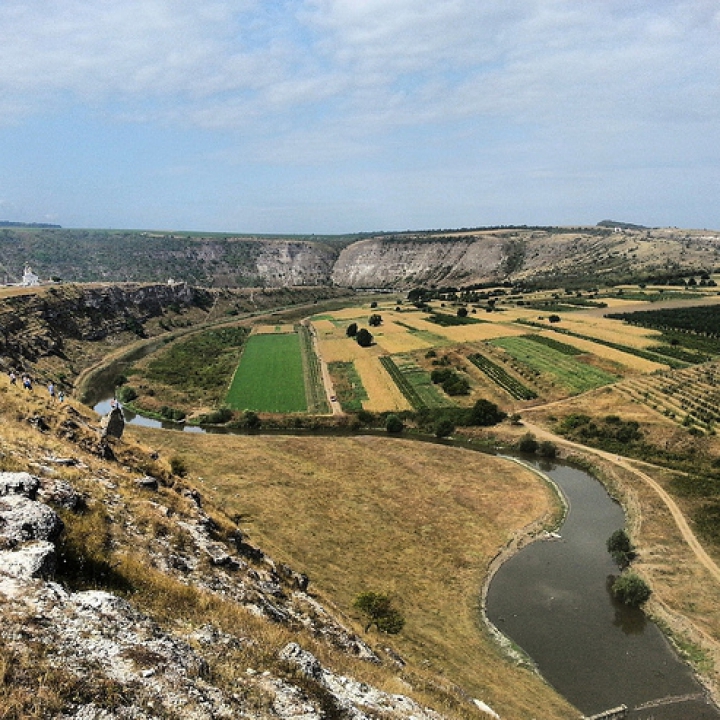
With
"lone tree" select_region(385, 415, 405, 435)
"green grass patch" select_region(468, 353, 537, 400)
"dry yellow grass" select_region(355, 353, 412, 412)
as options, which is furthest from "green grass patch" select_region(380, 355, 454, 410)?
"green grass patch" select_region(468, 353, 537, 400)

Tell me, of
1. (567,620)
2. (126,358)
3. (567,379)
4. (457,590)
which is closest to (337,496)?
(457,590)

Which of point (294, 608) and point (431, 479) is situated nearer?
point (294, 608)

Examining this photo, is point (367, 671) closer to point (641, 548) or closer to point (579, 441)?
point (641, 548)

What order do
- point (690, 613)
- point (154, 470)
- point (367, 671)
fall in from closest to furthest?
1. point (367, 671)
2. point (154, 470)
3. point (690, 613)

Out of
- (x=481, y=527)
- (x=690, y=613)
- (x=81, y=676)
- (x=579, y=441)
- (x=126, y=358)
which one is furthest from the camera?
(x=126, y=358)

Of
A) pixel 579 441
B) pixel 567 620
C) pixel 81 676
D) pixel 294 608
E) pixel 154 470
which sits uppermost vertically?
pixel 81 676

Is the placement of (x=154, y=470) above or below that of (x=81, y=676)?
below

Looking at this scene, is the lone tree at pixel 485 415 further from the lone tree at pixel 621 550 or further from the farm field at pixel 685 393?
the lone tree at pixel 621 550

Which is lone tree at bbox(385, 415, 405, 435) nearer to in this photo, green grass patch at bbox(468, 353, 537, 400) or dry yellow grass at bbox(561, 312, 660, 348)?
green grass patch at bbox(468, 353, 537, 400)
